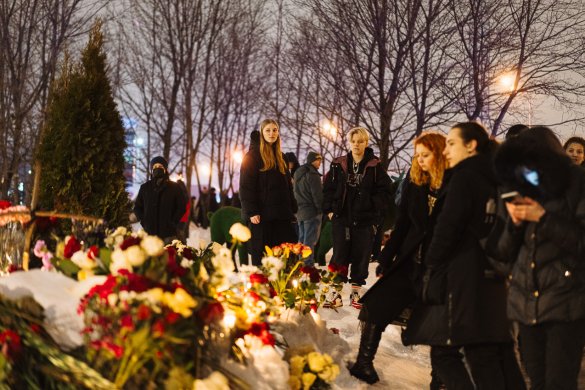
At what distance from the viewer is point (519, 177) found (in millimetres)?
3689

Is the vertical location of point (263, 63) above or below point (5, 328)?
above

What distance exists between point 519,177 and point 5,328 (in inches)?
102

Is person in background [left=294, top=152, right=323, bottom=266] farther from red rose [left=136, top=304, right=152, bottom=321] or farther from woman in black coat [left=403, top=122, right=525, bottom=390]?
red rose [left=136, top=304, right=152, bottom=321]

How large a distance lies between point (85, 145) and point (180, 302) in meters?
3.02

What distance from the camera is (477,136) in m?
4.25

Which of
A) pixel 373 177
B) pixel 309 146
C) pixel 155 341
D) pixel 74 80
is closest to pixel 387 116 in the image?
pixel 373 177

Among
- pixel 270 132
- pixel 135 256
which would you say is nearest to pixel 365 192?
pixel 270 132

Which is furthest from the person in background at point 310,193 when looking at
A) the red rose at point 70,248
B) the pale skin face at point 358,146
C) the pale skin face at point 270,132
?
the red rose at point 70,248

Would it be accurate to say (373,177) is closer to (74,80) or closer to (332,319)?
(332,319)

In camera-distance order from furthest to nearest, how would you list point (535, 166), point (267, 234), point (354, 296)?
point (354, 296) → point (267, 234) → point (535, 166)

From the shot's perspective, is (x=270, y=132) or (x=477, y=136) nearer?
(x=477, y=136)

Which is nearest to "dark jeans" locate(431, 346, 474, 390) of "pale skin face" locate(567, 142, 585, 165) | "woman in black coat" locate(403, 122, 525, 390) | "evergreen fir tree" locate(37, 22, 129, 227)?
"woman in black coat" locate(403, 122, 525, 390)

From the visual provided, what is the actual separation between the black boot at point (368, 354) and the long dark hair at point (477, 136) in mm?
1612

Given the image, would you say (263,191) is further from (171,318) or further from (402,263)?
(171,318)
